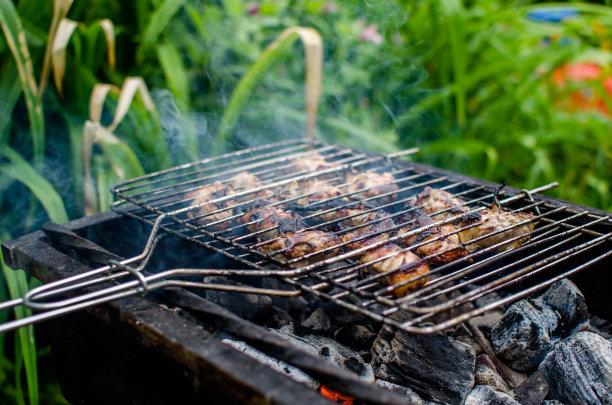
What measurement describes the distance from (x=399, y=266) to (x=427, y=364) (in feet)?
1.74

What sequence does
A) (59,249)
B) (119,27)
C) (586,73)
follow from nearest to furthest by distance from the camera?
1. (59,249)
2. (119,27)
3. (586,73)

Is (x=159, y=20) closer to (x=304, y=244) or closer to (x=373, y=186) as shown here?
(x=373, y=186)

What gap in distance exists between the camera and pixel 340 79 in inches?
201

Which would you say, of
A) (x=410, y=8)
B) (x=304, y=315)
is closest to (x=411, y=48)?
(x=410, y=8)

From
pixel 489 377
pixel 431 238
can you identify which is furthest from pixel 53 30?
pixel 489 377

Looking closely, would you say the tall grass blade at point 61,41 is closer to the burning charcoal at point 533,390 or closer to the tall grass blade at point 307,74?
the tall grass blade at point 307,74

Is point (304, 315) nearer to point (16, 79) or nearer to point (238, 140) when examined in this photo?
point (238, 140)

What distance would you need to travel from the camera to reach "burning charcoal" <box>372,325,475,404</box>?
1.99 metres

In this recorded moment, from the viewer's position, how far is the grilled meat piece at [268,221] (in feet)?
7.03

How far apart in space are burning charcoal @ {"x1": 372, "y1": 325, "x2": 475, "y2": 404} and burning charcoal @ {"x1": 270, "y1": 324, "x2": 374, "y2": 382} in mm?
77

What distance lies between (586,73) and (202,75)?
455 centimetres

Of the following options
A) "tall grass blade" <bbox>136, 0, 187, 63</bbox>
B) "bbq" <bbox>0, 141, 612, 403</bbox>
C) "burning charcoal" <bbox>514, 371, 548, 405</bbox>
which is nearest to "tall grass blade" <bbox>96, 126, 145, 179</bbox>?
"bbq" <bbox>0, 141, 612, 403</bbox>

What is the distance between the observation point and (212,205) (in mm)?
2479

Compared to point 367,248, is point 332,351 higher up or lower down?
lower down
